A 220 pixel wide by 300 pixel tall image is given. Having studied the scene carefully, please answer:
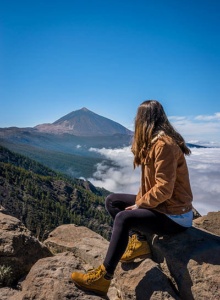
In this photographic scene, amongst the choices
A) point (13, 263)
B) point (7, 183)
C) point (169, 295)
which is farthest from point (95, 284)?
point (7, 183)

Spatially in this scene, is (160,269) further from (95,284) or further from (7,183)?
(7,183)

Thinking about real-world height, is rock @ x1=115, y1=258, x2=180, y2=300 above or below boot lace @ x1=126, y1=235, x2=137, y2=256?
below

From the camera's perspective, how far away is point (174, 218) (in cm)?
582

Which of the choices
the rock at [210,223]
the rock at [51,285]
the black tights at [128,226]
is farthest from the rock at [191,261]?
the rock at [210,223]

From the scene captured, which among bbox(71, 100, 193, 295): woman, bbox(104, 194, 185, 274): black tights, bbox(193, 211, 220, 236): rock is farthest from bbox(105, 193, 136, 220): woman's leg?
bbox(193, 211, 220, 236): rock

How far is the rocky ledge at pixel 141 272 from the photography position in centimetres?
557

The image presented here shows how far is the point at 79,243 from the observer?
8961 millimetres

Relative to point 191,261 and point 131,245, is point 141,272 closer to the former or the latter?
point 131,245

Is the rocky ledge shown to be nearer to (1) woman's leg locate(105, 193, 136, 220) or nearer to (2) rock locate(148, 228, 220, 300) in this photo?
(2) rock locate(148, 228, 220, 300)

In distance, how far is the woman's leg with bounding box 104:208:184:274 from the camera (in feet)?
18.5

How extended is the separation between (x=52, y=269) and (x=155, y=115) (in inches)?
145

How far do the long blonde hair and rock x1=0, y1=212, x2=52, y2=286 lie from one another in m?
3.69

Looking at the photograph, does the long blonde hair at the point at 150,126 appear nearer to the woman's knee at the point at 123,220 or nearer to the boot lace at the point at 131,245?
the woman's knee at the point at 123,220

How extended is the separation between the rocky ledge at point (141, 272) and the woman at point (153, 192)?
373 millimetres
